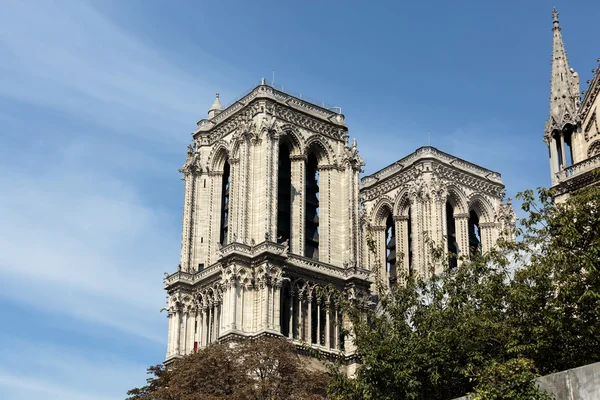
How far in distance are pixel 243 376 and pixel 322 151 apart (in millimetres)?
25256

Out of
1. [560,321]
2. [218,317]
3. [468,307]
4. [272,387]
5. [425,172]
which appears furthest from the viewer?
[425,172]

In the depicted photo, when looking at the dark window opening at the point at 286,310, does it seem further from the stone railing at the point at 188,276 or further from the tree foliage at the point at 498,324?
the tree foliage at the point at 498,324

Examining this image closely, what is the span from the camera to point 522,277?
37.8 metres

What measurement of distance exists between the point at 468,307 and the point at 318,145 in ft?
119

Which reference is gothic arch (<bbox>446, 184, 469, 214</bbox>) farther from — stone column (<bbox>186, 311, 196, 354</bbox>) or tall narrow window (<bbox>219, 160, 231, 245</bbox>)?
stone column (<bbox>186, 311, 196, 354</bbox>)

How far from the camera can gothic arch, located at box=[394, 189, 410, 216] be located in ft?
278

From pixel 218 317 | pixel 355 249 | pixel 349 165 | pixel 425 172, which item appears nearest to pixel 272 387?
pixel 218 317

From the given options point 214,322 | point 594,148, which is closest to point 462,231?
point 214,322

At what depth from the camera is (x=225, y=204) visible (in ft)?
250

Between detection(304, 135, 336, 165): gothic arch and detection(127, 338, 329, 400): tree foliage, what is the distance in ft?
68.9

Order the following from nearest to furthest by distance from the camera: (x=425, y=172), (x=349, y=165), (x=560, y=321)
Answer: (x=560, y=321)
(x=349, y=165)
(x=425, y=172)

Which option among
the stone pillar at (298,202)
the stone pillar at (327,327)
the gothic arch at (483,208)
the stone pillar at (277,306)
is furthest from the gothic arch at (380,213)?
the stone pillar at (277,306)

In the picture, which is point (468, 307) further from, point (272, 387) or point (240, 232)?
point (240, 232)

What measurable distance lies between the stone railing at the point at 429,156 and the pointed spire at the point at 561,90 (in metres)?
26.9
